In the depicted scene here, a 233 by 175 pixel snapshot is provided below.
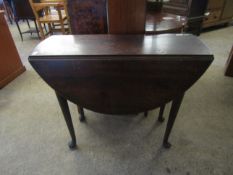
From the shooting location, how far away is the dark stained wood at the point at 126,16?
1.15 meters

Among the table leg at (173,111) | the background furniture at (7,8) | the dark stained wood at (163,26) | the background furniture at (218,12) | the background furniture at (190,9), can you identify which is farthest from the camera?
the background furniture at (7,8)

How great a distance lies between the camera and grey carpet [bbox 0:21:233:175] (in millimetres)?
1218

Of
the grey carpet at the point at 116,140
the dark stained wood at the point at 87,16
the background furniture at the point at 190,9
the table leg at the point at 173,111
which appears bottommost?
the grey carpet at the point at 116,140

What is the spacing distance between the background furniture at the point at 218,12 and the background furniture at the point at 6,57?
3600 mm

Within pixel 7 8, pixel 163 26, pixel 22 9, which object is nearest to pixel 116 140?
pixel 163 26

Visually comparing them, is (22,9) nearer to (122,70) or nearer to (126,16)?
(126,16)

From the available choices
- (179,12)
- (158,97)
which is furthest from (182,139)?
(179,12)

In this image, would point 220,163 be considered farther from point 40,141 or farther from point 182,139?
point 40,141

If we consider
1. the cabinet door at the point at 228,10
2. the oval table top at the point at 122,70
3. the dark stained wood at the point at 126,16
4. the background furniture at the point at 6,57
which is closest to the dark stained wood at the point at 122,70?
the oval table top at the point at 122,70

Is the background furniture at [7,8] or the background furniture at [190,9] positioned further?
the background furniture at [7,8]

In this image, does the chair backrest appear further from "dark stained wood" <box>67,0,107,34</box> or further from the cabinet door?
the cabinet door

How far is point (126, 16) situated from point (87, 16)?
33 cm

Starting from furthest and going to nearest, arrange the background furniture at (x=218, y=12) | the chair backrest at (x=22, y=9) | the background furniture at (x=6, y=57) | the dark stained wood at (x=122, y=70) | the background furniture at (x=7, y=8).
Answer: the background furniture at (x=7, y=8)
the background furniture at (x=218, y=12)
the chair backrest at (x=22, y=9)
the background furniture at (x=6, y=57)
the dark stained wood at (x=122, y=70)

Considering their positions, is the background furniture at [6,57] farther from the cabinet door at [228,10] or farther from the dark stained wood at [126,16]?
the cabinet door at [228,10]
